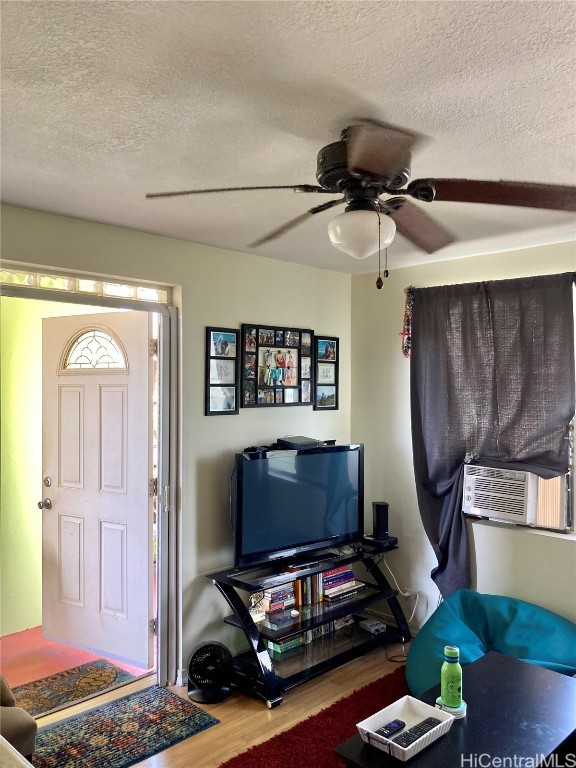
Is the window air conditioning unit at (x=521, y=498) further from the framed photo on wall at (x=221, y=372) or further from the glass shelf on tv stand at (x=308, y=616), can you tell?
the framed photo on wall at (x=221, y=372)

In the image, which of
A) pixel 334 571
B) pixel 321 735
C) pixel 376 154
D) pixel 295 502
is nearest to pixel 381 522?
pixel 334 571

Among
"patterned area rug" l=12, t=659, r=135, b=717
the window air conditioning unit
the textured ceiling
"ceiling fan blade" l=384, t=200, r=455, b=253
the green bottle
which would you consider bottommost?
"patterned area rug" l=12, t=659, r=135, b=717

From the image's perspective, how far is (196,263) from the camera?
3.49 m

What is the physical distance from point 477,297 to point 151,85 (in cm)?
263

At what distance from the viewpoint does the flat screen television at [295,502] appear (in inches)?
135

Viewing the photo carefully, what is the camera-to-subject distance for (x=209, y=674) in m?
3.23

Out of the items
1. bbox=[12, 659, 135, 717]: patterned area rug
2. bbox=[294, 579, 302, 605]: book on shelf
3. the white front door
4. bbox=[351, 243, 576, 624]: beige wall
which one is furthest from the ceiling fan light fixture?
bbox=[12, 659, 135, 717]: patterned area rug

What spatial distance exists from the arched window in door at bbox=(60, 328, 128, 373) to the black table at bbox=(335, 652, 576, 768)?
2.49 meters

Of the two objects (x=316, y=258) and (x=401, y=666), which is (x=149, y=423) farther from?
(x=401, y=666)

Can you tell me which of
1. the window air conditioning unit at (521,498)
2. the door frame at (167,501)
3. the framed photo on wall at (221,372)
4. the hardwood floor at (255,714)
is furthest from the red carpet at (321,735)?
the framed photo on wall at (221,372)

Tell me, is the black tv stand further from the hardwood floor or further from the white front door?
the white front door

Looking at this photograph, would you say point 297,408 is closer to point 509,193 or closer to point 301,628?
point 301,628

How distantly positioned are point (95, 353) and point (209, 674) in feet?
6.70

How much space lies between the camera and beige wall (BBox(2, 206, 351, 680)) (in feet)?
9.66
